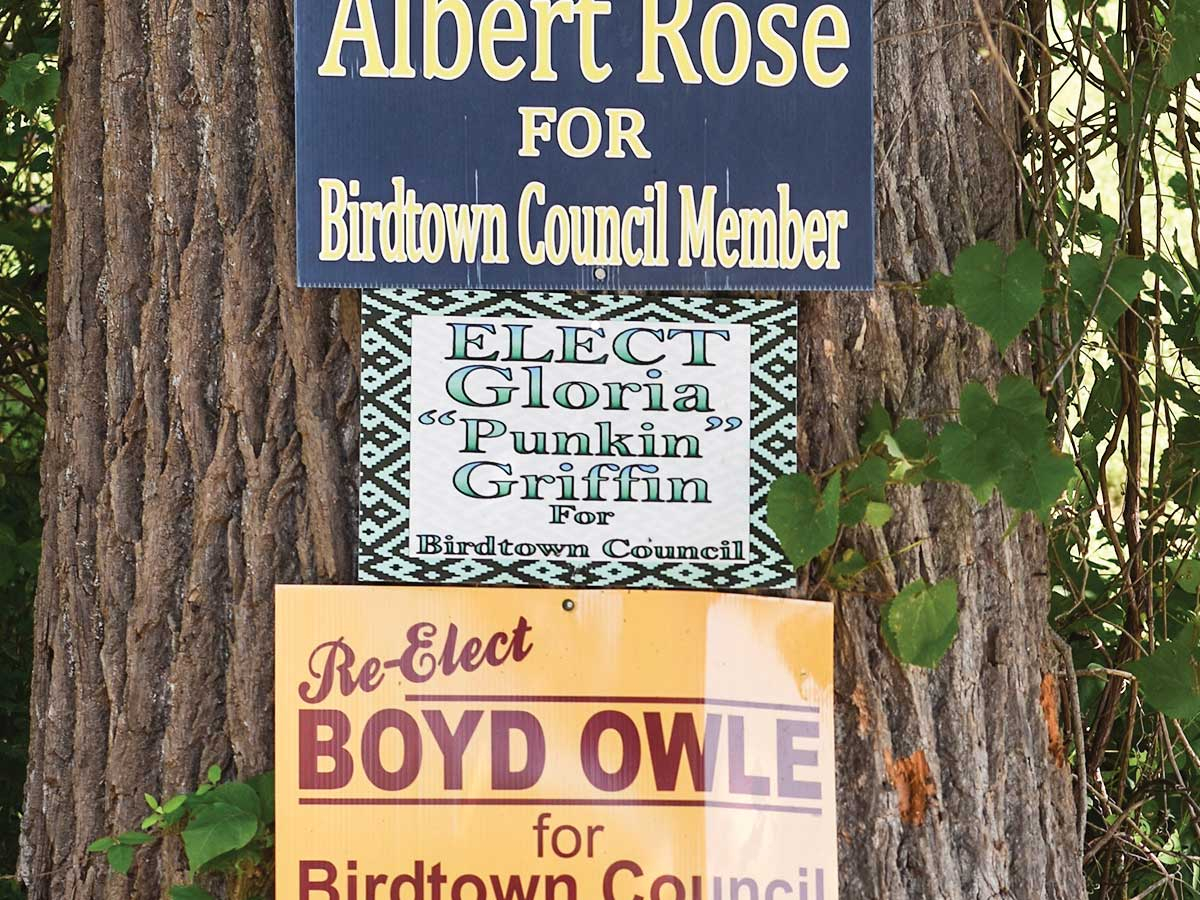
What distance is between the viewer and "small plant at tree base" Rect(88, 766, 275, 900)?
5.23ft

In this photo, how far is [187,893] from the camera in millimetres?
1619

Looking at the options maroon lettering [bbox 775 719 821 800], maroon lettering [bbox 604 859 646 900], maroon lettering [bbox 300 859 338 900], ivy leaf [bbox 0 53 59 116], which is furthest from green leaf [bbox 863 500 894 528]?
ivy leaf [bbox 0 53 59 116]

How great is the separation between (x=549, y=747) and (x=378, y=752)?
21 centimetres

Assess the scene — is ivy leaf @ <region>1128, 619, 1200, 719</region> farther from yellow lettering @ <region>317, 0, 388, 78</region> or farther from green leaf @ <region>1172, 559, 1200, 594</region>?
yellow lettering @ <region>317, 0, 388, 78</region>

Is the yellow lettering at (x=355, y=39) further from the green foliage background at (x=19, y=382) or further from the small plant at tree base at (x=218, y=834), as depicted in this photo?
the green foliage background at (x=19, y=382)

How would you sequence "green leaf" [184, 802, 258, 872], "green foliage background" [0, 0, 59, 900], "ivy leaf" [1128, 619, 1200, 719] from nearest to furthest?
"green leaf" [184, 802, 258, 872], "ivy leaf" [1128, 619, 1200, 719], "green foliage background" [0, 0, 59, 900]

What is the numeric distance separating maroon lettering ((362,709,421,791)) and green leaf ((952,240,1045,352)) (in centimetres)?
82

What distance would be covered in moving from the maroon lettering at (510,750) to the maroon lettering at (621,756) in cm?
5

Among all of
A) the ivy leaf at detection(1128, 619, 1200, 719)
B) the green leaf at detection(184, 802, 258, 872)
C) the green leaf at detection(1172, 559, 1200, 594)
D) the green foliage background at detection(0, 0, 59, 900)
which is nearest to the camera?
the green leaf at detection(184, 802, 258, 872)

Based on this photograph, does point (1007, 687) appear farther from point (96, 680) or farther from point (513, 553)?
point (96, 680)

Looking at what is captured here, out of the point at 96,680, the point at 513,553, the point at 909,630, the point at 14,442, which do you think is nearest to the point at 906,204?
the point at 909,630

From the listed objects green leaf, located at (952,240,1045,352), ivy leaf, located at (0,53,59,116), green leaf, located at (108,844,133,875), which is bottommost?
green leaf, located at (108,844,133,875)

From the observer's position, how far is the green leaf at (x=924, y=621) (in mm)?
1653

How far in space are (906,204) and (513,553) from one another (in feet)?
2.20
